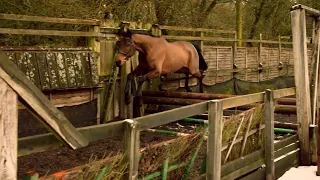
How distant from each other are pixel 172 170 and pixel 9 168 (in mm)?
1926

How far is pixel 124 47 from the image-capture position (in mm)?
6965

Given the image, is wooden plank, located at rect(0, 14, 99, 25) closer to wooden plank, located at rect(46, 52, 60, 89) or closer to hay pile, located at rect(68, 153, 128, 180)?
wooden plank, located at rect(46, 52, 60, 89)

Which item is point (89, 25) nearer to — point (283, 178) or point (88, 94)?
point (88, 94)

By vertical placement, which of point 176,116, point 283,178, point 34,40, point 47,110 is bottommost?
point 283,178

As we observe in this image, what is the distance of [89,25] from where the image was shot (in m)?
6.88

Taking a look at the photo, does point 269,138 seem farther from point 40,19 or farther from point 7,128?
point 7,128

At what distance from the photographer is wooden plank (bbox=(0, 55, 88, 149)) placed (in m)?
1.47

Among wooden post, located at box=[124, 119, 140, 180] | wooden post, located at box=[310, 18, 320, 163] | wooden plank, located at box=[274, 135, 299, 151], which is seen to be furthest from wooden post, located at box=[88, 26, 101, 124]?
wooden post, located at box=[124, 119, 140, 180]

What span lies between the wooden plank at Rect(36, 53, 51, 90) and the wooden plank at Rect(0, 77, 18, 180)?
15.2 ft

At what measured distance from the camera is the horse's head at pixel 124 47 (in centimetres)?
691

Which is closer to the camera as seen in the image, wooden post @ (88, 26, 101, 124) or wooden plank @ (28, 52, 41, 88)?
wooden plank @ (28, 52, 41, 88)

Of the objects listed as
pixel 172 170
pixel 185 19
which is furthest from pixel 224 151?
pixel 185 19

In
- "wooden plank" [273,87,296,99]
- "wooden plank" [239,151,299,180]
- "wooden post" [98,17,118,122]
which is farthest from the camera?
"wooden post" [98,17,118,122]

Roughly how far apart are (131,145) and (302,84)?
3.77 m
